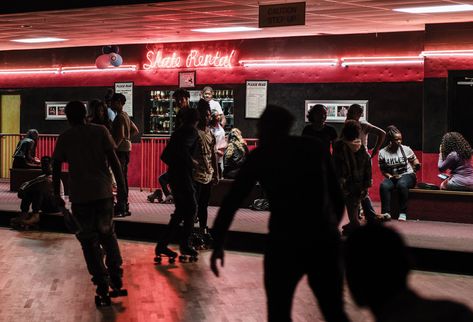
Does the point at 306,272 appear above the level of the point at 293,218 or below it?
below

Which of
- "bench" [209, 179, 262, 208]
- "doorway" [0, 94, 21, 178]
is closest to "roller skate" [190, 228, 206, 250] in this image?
"bench" [209, 179, 262, 208]

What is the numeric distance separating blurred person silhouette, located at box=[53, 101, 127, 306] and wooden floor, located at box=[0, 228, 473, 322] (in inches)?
19.5

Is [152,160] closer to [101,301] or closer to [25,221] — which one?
[25,221]

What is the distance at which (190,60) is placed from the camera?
1888cm

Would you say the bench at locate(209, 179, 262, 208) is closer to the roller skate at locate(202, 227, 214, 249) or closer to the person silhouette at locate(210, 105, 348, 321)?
the roller skate at locate(202, 227, 214, 249)

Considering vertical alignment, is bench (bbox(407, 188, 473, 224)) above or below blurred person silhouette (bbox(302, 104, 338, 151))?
below

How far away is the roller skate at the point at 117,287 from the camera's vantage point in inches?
332

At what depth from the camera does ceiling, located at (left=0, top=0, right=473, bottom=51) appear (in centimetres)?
1273

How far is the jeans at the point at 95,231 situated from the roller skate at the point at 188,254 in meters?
2.50

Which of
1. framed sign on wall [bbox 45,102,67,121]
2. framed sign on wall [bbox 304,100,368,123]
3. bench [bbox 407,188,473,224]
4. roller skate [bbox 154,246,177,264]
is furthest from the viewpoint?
framed sign on wall [bbox 45,102,67,121]

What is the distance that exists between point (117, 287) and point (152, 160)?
10.0 m

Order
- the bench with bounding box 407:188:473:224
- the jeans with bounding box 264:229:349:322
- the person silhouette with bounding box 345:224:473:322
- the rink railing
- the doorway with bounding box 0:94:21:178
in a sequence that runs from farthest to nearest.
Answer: the doorway with bounding box 0:94:21:178, the rink railing, the bench with bounding box 407:188:473:224, the jeans with bounding box 264:229:349:322, the person silhouette with bounding box 345:224:473:322

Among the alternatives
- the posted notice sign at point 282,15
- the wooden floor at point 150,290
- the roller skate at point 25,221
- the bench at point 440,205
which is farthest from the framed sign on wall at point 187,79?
the wooden floor at point 150,290

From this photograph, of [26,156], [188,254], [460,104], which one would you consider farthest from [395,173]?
[26,156]
